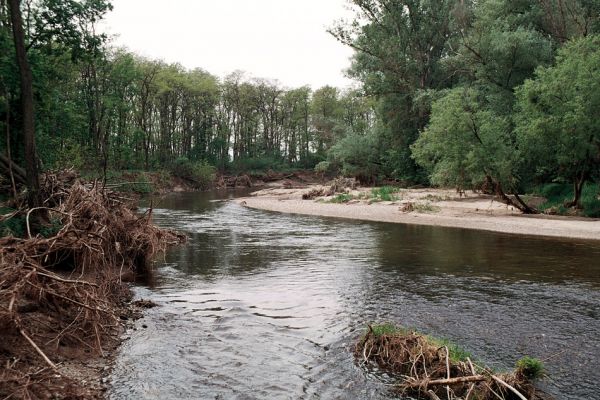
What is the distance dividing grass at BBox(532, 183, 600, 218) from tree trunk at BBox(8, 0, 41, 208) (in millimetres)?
24515

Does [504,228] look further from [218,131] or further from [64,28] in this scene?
[218,131]

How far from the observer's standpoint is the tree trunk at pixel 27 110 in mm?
10672

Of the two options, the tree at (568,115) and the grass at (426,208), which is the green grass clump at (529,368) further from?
the grass at (426,208)

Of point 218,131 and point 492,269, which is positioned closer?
point 492,269

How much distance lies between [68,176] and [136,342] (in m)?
7.22

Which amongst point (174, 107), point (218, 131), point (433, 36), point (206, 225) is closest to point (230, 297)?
point (206, 225)

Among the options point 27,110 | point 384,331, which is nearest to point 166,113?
point 27,110

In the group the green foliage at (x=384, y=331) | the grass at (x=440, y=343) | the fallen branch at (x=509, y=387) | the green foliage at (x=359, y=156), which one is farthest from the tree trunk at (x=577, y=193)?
the green foliage at (x=359, y=156)

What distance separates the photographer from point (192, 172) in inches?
2611

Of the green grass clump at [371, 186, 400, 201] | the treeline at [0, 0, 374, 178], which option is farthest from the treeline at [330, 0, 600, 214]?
the treeline at [0, 0, 374, 178]

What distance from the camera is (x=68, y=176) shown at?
13.4 meters

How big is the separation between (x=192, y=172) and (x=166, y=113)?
10.7 metres

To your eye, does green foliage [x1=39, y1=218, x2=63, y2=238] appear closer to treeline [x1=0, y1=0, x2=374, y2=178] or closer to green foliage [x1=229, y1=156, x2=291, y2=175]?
treeline [x1=0, y1=0, x2=374, y2=178]

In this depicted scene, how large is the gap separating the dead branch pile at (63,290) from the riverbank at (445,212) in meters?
16.7
